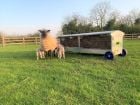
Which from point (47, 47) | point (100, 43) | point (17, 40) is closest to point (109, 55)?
point (100, 43)

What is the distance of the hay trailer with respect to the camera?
9023mm

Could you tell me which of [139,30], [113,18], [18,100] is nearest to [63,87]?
[18,100]

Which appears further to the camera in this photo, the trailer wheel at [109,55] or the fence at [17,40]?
the fence at [17,40]

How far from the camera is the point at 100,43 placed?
945 cm

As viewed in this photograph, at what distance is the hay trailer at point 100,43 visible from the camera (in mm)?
9023

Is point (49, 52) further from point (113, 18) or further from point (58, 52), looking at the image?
point (113, 18)

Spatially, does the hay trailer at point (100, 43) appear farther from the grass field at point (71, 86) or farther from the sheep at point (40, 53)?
the grass field at point (71, 86)

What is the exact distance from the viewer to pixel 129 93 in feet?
14.6

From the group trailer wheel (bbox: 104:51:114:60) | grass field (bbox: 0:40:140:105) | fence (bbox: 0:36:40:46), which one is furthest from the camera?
fence (bbox: 0:36:40:46)

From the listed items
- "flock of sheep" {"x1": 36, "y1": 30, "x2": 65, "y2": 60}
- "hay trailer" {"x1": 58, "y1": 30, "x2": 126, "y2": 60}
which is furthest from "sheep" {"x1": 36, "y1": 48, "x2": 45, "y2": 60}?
"hay trailer" {"x1": 58, "y1": 30, "x2": 126, "y2": 60}

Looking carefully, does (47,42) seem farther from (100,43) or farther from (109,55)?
(109,55)

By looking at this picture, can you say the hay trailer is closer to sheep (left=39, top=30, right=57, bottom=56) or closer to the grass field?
sheep (left=39, top=30, right=57, bottom=56)

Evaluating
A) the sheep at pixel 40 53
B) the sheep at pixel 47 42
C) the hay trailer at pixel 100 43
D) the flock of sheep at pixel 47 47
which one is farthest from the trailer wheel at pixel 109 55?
the sheep at pixel 40 53

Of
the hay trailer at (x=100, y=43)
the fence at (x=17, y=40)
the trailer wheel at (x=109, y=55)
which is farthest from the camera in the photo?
the fence at (x=17, y=40)
